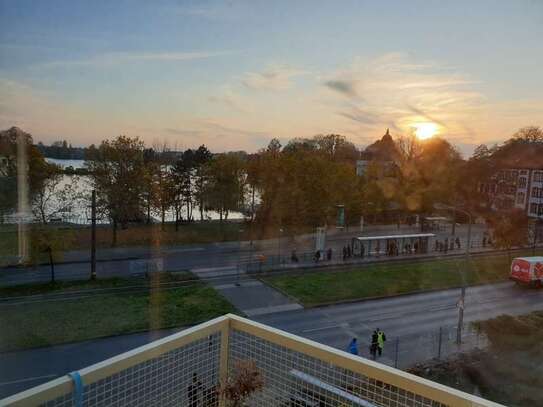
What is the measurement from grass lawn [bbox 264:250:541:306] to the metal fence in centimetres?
568

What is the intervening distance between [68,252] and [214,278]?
12.4 feet

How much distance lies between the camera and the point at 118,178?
11.1 m

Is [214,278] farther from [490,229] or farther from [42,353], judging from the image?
[490,229]

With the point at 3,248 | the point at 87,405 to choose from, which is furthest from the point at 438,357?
the point at 3,248

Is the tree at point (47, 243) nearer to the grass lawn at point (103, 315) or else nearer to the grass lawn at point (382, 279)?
the grass lawn at point (103, 315)

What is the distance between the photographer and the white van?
8789mm

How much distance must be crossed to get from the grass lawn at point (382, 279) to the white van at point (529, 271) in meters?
0.45

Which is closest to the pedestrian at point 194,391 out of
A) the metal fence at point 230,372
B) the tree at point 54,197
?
the metal fence at point 230,372

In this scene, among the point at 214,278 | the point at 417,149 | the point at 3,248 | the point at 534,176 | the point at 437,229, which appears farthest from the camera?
→ the point at 437,229

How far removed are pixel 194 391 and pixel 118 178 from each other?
10.4m

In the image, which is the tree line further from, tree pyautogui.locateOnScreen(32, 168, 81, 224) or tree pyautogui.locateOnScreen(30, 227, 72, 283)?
tree pyautogui.locateOnScreen(30, 227, 72, 283)

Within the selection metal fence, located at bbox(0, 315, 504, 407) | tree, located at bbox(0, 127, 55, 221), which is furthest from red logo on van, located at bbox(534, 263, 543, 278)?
metal fence, located at bbox(0, 315, 504, 407)

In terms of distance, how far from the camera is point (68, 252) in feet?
32.5

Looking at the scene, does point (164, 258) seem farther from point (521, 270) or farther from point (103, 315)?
point (521, 270)
